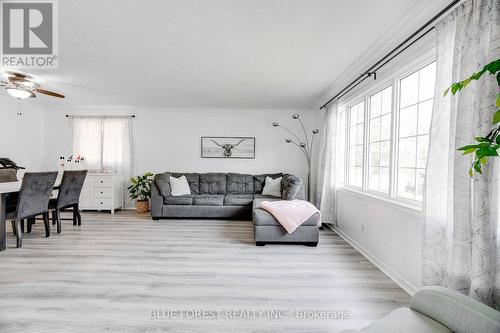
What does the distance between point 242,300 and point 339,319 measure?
0.77m

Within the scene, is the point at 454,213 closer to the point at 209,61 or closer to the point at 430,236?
the point at 430,236

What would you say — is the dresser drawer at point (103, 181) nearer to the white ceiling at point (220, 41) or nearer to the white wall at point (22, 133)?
the white wall at point (22, 133)

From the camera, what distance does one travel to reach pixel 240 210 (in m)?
4.93

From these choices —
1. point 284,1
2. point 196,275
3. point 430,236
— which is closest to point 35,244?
point 196,275

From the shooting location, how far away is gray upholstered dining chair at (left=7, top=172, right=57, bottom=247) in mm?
3086

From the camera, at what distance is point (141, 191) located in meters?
5.46

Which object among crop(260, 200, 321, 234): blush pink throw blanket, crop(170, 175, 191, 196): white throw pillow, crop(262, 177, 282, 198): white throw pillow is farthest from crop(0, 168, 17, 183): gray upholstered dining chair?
crop(262, 177, 282, 198): white throw pillow

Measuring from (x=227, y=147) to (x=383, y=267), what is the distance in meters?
4.11

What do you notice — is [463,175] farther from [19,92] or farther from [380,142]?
[19,92]

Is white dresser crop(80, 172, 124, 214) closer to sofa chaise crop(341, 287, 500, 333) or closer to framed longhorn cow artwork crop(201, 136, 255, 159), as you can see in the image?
framed longhorn cow artwork crop(201, 136, 255, 159)

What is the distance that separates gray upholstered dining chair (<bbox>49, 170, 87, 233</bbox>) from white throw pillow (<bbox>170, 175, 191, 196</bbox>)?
1.60 metres

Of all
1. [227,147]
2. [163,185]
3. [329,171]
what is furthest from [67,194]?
[329,171]
